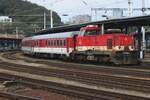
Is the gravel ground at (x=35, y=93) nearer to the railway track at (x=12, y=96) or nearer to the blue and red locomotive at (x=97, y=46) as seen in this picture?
the railway track at (x=12, y=96)

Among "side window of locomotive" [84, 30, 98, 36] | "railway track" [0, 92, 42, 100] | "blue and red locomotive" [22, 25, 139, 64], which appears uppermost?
"side window of locomotive" [84, 30, 98, 36]

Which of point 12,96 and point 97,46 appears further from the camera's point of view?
point 97,46

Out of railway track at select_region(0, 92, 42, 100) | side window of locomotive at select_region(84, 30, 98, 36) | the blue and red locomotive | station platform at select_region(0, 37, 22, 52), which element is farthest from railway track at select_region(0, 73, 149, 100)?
station platform at select_region(0, 37, 22, 52)

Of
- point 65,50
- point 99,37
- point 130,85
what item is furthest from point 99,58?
point 130,85

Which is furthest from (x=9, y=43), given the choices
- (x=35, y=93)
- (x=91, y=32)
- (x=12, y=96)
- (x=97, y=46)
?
(x=12, y=96)

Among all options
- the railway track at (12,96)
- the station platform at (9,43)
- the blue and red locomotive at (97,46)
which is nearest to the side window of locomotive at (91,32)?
the blue and red locomotive at (97,46)

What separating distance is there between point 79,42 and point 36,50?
54.5 feet

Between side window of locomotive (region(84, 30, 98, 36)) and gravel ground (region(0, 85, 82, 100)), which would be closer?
gravel ground (region(0, 85, 82, 100))

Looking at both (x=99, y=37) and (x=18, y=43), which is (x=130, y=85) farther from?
(x=18, y=43)

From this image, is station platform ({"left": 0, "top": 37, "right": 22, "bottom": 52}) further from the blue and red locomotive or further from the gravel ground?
the gravel ground

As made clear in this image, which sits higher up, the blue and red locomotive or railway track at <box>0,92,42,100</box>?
the blue and red locomotive

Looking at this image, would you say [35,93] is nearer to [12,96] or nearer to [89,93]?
[12,96]

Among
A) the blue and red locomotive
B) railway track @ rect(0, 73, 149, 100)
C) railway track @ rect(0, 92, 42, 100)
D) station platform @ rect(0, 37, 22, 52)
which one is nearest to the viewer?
railway track @ rect(0, 73, 149, 100)

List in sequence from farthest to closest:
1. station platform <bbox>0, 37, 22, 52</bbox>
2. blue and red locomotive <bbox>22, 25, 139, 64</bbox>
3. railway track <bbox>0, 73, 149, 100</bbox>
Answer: station platform <bbox>0, 37, 22, 52</bbox> → blue and red locomotive <bbox>22, 25, 139, 64</bbox> → railway track <bbox>0, 73, 149, 100</bbox>
